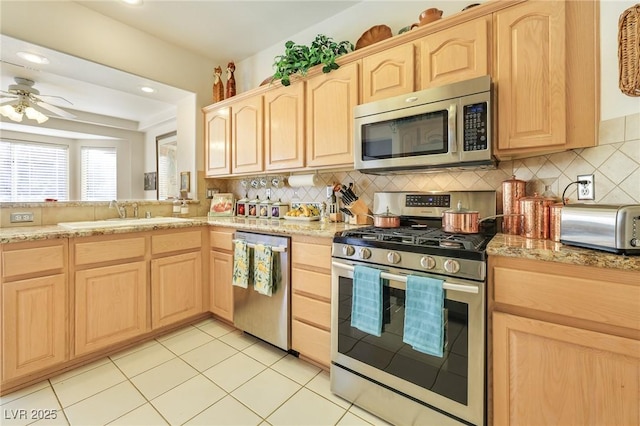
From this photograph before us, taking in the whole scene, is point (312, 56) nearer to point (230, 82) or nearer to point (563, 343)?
point (230, 82)

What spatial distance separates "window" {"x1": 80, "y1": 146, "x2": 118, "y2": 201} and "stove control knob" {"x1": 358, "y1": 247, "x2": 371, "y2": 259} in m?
5.60

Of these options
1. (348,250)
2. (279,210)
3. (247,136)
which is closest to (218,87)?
(247,136)

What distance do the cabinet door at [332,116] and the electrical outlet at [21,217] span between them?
2.13 meters

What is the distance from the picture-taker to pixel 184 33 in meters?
2.53

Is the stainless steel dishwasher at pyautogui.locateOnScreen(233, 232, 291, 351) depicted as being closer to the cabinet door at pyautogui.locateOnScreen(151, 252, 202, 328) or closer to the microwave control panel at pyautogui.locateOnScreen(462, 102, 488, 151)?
the cabinet door at pyautogui.locateOnScreen(151, 252, 202, 328)

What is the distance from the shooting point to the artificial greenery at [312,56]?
196cm

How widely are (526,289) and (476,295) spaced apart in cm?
18

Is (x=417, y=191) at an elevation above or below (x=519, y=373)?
above

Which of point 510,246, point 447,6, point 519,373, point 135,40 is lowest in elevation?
point 519,373

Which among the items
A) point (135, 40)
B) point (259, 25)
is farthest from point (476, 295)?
point (135, 40)

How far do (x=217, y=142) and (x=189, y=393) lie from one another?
2264 millimetres

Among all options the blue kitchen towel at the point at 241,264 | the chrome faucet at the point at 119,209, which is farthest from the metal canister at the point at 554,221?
the chrome faucet at the point at 119,209

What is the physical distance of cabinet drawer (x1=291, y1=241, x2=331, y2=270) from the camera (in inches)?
65.1

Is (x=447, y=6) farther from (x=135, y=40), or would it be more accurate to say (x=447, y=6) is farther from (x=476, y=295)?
(x=135, y=40)
